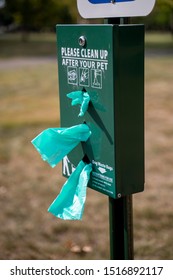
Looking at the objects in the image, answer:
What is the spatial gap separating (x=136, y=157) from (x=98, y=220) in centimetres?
191

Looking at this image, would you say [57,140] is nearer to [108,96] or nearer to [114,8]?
[108,96]

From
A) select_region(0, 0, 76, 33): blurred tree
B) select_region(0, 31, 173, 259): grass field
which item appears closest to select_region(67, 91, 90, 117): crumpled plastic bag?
select_region(0, 31, 173, 259): grass field

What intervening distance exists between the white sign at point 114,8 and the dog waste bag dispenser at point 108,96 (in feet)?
0.23

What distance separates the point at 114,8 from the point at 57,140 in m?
0.58

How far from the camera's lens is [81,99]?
2008 mm

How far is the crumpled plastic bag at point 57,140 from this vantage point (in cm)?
202

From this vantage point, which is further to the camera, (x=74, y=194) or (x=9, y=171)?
(x=9, y=171)

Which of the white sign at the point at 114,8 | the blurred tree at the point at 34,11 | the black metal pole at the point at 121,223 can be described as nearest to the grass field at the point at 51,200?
the black metal pole at the point at 121,223

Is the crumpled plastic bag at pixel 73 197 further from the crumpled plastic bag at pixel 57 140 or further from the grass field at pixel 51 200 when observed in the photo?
Answer: the grass field at pixel 51 200

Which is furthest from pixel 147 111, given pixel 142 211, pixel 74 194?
pixel 74 194

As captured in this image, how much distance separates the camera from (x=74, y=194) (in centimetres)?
207

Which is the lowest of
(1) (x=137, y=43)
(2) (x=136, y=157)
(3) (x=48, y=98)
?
(3) (x=48, y=98)

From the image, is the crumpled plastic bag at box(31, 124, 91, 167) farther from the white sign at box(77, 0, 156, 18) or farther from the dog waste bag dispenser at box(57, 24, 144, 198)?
the white sign at box(77, 0, 156, 18)

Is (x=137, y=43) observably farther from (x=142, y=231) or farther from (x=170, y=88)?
(x=170, y=88)
